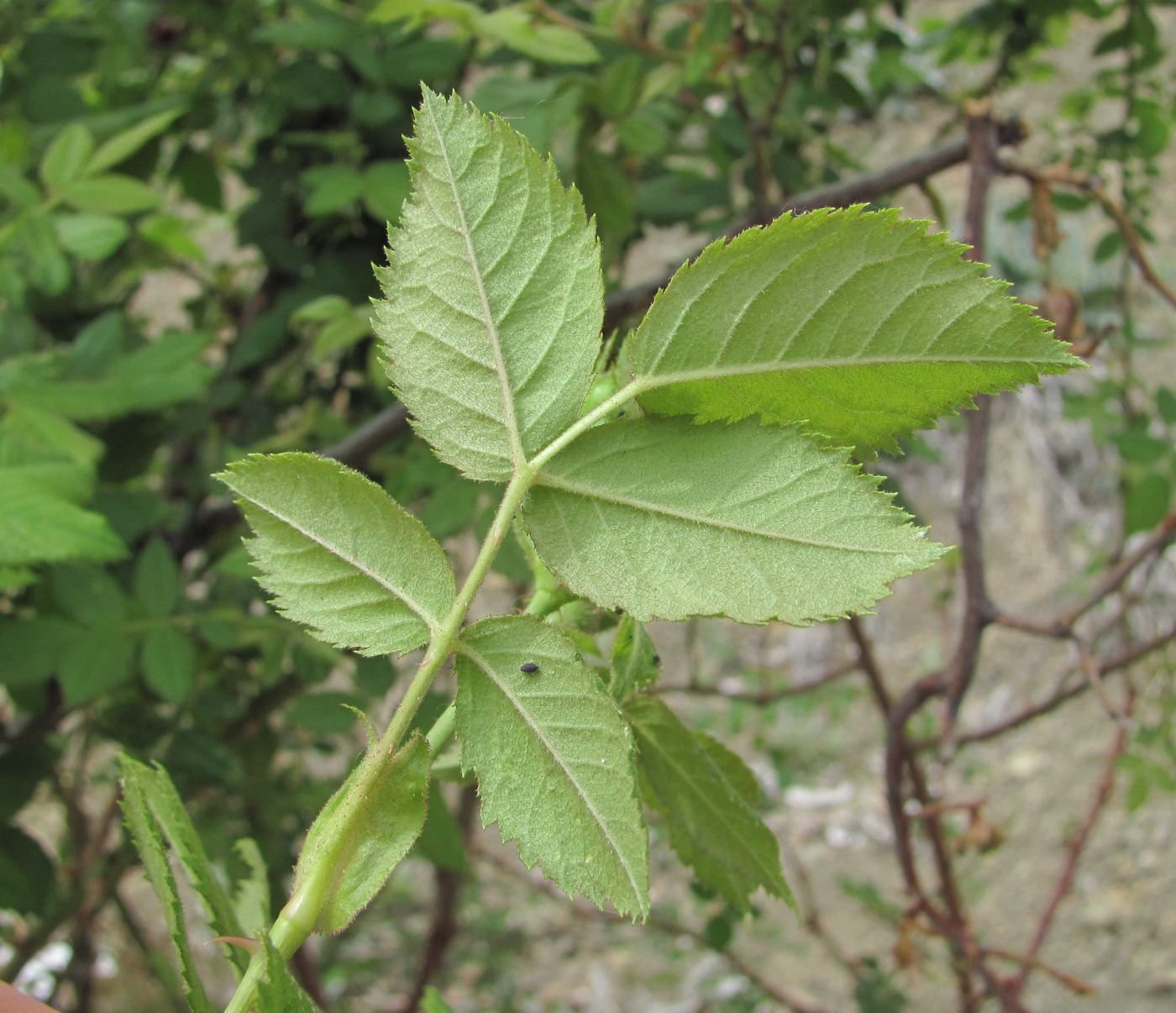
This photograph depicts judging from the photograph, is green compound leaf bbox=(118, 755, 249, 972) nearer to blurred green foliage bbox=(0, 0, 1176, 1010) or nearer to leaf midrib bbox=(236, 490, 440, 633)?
leaf midrib bbox=(236, 490, 440, 633)

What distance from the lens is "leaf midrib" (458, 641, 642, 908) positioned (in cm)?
35

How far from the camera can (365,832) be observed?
14.7 inches

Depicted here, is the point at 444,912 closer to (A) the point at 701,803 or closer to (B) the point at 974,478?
(B) the point at 974,478

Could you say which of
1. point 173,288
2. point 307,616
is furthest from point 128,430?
point 173,288

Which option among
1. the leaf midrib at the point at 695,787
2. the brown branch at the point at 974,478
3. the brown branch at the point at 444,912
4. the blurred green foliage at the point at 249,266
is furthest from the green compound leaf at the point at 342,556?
the brown branch at the point at 444,912

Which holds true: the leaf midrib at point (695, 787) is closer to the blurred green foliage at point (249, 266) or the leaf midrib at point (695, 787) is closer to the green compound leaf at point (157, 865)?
the green compound leaf at point (157, 865)

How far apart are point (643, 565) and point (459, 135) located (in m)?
0.17

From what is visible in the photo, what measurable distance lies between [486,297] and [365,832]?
19 cm

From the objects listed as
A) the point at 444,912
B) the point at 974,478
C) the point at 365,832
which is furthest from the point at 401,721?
the point at 444,912

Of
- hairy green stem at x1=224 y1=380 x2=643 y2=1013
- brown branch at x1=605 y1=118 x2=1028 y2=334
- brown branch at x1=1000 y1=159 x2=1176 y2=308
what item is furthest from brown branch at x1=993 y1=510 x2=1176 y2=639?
hairy green stem at x1=224 y1=380 x2=643 y2=1013

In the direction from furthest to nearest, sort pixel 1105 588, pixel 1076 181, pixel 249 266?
pixel 249 266 < pixel 1105 588 < pixel 1076 181

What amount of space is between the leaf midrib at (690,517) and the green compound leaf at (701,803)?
92 millimetres

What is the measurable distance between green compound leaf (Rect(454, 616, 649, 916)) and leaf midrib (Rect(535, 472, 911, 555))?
0.16 ft

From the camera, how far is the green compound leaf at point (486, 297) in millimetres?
388
